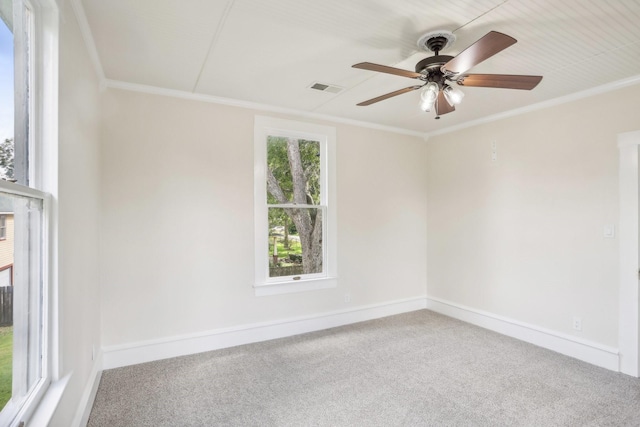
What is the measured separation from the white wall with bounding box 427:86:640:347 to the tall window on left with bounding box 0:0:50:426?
4.05m

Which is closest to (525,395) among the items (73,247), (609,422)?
(609,422)

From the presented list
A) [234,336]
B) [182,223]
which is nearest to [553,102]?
[182,223]

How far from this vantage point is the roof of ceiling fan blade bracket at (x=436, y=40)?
213 cm

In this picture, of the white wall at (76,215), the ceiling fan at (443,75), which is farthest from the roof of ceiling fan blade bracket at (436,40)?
the white wall at (76,215)

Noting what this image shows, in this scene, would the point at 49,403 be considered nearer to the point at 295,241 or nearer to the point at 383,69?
the point at 383,69

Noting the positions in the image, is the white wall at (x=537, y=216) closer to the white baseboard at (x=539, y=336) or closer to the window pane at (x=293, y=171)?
the white baseboard at (x=539, y=336)

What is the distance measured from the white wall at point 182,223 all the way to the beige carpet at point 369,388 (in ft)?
1.36

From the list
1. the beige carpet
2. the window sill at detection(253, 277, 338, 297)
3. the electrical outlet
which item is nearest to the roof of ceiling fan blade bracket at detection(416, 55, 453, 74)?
the beige carpet

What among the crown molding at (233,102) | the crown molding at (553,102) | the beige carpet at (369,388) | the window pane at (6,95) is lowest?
the beige carpet at (369,388)

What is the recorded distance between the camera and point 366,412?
2320 millimetres

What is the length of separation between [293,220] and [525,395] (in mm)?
2638

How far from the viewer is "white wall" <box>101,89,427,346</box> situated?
2.97m

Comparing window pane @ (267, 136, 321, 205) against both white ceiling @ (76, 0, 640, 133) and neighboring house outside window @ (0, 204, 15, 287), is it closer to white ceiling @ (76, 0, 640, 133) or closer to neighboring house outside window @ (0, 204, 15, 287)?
white ceiling @ (76, 0, 640, 133)

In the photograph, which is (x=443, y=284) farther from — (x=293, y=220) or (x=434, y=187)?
(x=293, y=220)
